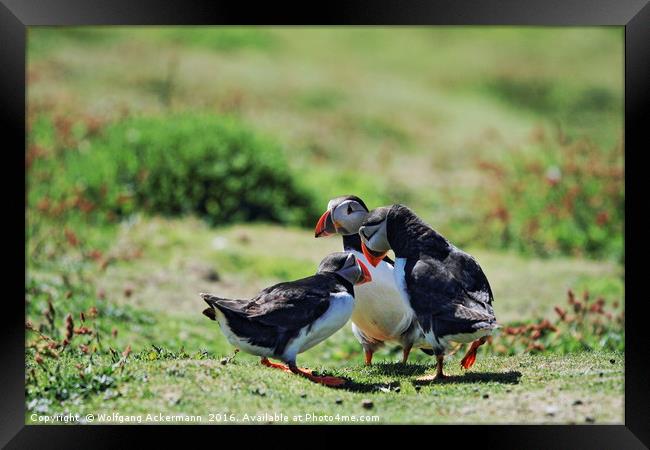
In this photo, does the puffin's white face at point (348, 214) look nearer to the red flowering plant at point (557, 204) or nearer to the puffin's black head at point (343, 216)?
the puffin's black head at point (343, 216)

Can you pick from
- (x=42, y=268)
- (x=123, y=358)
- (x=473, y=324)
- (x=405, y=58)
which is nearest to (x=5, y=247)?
(x=123, y=358)

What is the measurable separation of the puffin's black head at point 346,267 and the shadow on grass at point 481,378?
2.57ft

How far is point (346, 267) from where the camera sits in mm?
6270

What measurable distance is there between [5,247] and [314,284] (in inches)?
77.5

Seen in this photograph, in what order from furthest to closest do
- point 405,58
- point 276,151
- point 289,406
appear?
1. point 405,58
2. point 276,151
3. point 289,406

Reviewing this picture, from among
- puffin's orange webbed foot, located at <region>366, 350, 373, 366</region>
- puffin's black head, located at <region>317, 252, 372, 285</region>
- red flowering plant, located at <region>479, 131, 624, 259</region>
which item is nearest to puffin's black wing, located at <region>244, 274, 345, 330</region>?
puffin's black head, located at <region>317, 252, 372, 285</region>

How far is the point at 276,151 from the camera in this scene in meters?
13.5

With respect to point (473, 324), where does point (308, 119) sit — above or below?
above

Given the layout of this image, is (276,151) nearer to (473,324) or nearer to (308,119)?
(308,119)

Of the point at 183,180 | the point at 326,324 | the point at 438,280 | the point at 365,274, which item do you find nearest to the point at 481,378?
the point at 438,280

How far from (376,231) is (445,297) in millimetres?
654

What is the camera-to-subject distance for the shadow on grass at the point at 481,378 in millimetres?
6168

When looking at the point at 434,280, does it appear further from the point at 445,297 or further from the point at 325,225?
A: the point at 325,225

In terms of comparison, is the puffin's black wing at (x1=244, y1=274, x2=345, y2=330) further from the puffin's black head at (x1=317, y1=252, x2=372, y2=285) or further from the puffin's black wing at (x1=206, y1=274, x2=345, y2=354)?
the puffin's black head at (x1=317, y1=252, x2=372, y2=285)
